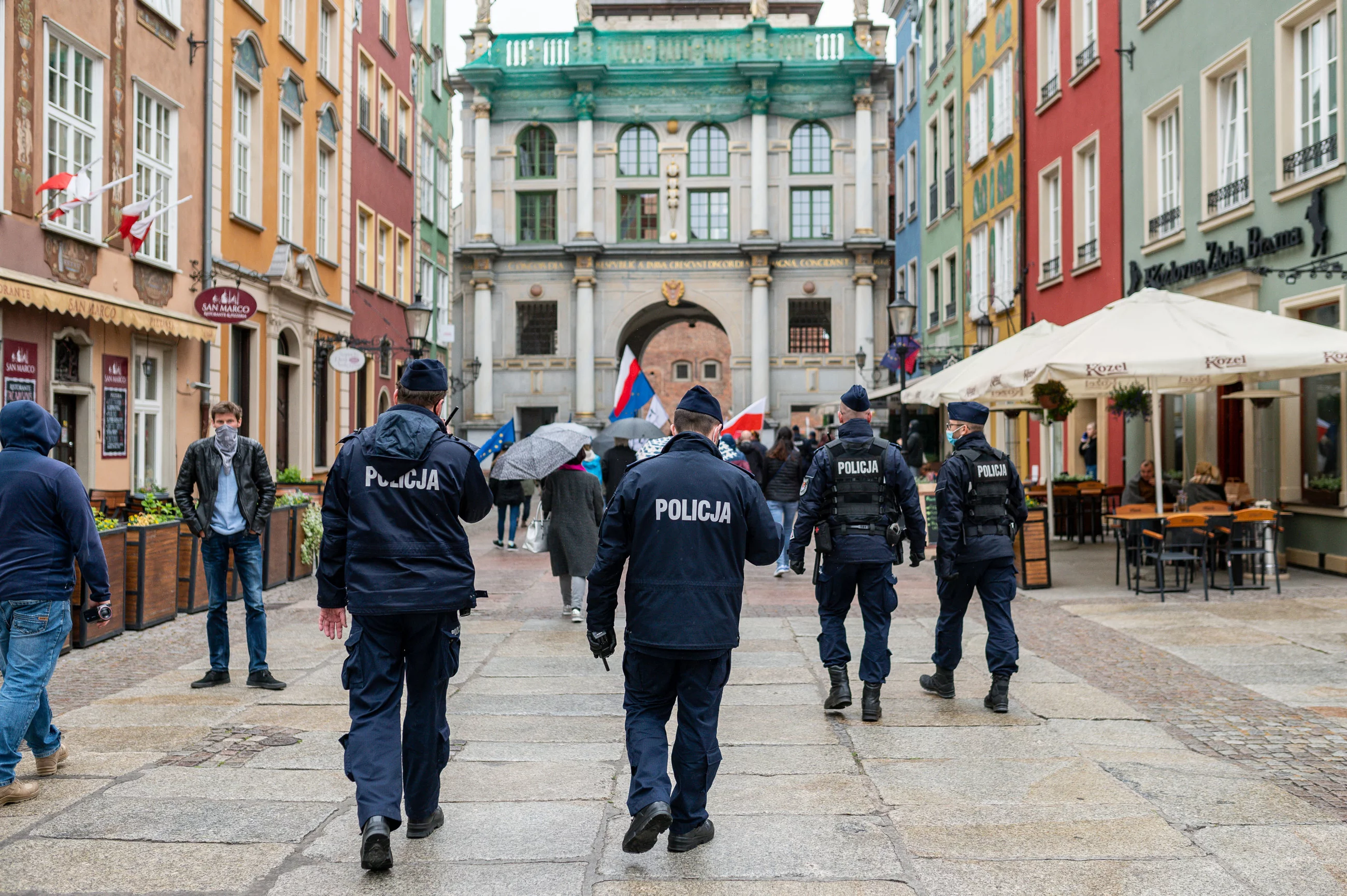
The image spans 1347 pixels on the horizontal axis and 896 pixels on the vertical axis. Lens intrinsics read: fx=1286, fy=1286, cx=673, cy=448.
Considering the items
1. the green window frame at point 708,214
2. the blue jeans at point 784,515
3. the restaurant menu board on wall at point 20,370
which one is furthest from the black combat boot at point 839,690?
the green window frame at point 708,214

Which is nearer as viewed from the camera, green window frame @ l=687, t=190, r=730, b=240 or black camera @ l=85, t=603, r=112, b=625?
black camera @ l=85, t=603, r=112, b=625

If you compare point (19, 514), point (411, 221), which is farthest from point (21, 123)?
point (411, 221)

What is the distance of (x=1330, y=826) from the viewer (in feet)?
16.7

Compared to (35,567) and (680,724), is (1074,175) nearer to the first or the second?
(680,724)

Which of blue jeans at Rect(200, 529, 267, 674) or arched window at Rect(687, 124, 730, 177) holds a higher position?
arched window at Rect(687, 124, 730, 177)

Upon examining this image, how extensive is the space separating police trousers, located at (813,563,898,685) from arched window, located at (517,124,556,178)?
124ft

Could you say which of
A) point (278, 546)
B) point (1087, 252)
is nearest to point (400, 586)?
point (278, 546)

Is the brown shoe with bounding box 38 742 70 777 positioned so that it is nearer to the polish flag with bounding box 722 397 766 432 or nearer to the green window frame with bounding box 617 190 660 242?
the polish flag with bounding box 722 397 766 432

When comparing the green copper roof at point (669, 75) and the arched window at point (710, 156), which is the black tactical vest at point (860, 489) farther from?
the green copper roof at point (669, 75)

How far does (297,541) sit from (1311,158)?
39.3ft

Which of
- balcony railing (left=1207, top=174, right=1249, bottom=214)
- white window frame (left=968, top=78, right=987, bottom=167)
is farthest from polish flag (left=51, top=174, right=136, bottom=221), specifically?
white window frame (left=968, top=78, right=987, bottom=167)

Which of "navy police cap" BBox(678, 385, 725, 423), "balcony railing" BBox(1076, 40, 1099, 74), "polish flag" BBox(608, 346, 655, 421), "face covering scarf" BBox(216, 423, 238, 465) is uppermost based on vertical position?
"balcony railing" BBox(1076, 40, 1099, 74)

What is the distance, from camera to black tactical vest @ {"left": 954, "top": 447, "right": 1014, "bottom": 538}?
7.64 meters

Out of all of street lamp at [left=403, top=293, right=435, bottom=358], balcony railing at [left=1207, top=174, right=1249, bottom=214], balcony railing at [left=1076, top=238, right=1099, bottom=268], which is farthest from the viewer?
street lamp at [left=403, top=293, right=435, bottom=358]
